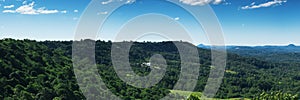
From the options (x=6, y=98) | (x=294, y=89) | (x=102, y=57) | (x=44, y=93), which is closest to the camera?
(x=6, y=98)

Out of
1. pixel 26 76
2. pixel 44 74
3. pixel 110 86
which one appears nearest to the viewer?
pixel 26 76

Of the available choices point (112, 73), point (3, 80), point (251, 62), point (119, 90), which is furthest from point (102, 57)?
point (251, 62)

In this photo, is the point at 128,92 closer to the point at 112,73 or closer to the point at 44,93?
the point at 112,73

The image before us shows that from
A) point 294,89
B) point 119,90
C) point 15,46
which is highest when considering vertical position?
point 15,46

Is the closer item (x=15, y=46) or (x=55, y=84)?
(x=55, y=84)

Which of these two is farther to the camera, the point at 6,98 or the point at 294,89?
the point at 294,89

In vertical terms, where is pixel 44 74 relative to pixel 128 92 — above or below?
above

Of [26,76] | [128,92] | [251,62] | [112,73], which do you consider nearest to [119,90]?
[128,92]

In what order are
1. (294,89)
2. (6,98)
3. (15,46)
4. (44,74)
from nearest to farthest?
(6,98), (44,74), (15,46), (294,89)

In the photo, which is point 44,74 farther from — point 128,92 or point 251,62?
point 251,62
